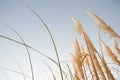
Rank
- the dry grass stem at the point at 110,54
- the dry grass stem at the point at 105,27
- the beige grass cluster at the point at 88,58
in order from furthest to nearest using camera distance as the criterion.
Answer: the dry grass stem at the point at 110,54 < the dry grass stem at the point at 105,27 < the beige grass cluster at the point at 88,58

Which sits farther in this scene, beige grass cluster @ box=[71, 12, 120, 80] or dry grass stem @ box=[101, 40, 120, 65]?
dry grass stem @ box=[101, 40, 120, 65]

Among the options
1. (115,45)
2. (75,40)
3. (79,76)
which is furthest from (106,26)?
(115,45)

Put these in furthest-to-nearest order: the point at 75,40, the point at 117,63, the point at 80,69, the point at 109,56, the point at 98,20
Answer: the point at 109,56
the point at 117,63
the point at 98,20
the point at 75,40
the point at 80,69

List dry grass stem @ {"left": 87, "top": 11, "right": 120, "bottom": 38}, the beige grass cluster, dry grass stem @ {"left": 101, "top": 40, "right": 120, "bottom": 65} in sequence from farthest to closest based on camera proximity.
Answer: dry grass stem @ {"left": 101, "top": 40, "right": 120, "bottom": 65}, dry grass stem @ {"left": 87, "top": 11, "right": 120, "bottom": 38}, the beige grass cluster

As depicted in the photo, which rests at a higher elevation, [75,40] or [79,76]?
[75,40]

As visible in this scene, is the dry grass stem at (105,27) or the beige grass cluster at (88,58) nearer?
the beige grass cluster at (88,58)

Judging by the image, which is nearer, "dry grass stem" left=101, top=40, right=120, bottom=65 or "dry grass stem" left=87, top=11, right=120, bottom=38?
"dry grass stem" left=87, top=11, right=120, bottom=38

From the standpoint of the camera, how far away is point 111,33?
3.17 m

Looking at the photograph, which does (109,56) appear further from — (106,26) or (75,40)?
(75,40)

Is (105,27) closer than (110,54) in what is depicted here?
Yes

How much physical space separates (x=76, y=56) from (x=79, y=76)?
26cm

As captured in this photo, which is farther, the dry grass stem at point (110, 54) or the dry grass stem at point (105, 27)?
the dry grass stem at point (110, 54)

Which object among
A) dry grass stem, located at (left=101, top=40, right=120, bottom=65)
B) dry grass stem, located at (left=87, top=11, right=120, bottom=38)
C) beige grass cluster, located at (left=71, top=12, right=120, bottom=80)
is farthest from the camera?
dry grass stem, located at (left=101, top=40, right=120, bottom=65)

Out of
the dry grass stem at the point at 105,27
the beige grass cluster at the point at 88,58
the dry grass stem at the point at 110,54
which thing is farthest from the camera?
the dry grass stem at the point at 110,54
